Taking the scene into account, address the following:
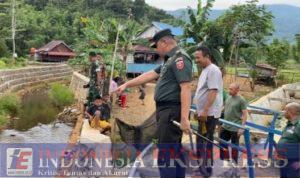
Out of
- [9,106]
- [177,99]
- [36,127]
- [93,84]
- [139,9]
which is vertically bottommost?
[36,127]

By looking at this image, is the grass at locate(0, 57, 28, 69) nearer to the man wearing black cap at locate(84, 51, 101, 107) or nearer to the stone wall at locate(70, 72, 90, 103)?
the stone wall at locate(70, 72, 90, 103)

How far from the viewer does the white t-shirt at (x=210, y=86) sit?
5.40 m

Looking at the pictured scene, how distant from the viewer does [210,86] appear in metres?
5.39

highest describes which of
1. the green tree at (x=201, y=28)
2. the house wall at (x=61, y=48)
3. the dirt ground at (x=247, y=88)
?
the green tree at (x=201, y=28)

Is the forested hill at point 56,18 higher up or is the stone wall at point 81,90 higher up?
the forested hill at point 56,18

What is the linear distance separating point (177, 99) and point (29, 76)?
26285 mm

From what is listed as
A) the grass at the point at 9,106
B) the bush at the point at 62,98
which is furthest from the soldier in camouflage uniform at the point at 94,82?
the bush at the point at 62,98

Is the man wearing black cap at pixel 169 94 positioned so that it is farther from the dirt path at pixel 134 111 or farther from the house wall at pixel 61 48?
the house wall at pixel 61 48

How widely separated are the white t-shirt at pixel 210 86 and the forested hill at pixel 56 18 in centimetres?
3328

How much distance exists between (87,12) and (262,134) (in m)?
55.2

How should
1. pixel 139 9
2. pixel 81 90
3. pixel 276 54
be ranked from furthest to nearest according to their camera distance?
pixel 139 9, pixel 276 54, pixel 81 90

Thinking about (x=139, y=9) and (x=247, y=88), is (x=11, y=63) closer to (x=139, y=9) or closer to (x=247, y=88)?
(x=247, y=88)

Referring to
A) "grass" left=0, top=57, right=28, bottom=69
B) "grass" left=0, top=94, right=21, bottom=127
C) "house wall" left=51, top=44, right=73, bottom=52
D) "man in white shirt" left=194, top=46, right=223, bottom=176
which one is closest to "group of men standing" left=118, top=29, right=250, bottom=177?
"man in white shirt" left=194, top=46, right=223, bottom=176

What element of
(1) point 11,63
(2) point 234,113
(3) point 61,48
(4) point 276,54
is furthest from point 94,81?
(3) point 61,48
